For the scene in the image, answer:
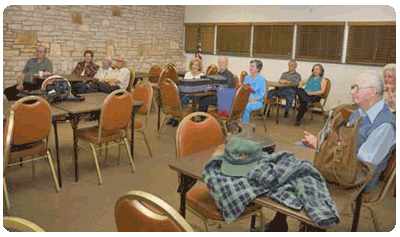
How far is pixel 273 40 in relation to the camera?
309 inches

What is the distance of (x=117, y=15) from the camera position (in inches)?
327

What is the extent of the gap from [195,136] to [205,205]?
51cm

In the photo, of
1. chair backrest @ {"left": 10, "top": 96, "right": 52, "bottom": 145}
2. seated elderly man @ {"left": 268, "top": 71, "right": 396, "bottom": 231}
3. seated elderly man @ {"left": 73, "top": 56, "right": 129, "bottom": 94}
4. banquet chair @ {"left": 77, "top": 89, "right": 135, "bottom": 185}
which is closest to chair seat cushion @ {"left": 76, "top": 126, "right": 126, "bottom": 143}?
banquet chair @ {"left": 77, "top": 89, "right": 135, "bottom": 185}

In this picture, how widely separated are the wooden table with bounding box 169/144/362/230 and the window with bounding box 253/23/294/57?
5.66 metres

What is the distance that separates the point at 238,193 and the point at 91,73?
5424 millimetres

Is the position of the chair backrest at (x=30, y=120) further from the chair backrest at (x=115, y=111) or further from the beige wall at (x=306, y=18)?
the beige wall at (x=306, y=18)

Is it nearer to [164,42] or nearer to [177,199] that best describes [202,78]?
[177,199]

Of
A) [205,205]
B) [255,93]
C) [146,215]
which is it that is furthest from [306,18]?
[146,215]

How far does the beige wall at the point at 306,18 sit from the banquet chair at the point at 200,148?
16.8 ft

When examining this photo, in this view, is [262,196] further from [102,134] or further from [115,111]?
[102,134]

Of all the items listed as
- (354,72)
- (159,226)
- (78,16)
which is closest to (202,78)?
(354,72)

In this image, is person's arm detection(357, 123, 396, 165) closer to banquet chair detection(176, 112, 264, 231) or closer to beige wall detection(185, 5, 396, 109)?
banquet chair detection(176, 112, 264, 231)

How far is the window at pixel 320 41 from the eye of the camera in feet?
22.8

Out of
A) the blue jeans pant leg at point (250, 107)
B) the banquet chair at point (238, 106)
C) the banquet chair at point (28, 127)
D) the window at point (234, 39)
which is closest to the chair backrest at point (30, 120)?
the banquet chair at point (28, 127)
